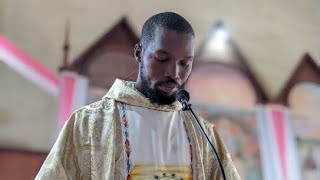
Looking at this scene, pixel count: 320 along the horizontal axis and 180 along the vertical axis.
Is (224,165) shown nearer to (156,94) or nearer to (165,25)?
(156,94)

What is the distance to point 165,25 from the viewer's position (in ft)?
4.79

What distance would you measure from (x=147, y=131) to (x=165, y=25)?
342mm

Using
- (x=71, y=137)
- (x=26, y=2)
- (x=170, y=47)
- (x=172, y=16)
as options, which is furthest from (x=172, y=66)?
(x=26, y=2)

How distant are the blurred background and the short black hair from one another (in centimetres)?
182

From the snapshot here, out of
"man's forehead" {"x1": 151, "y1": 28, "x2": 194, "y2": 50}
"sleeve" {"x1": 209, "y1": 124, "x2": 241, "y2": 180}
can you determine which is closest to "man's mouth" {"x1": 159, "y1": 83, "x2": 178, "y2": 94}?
"man's forehead" {"x1": 151, "y1": 28, "x2": 194, "y2": 50}

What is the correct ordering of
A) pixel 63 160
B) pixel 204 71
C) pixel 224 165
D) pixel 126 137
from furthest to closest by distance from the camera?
1. pixel 204 71
2. pixel 224 165
3. pixel 126 137
4. pixel 63 160

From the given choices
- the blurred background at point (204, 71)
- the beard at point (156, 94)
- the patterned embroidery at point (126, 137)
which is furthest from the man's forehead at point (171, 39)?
the blurred background at point (204, 71)

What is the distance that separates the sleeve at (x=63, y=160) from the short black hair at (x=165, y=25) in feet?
1.27

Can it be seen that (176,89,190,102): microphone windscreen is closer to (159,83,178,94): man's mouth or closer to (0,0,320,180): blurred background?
(159,83,178,94): man's mouth

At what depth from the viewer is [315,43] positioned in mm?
4504

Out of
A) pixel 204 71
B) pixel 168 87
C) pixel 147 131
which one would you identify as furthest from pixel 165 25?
pixel 204 71

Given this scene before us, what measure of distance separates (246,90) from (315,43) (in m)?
1.00

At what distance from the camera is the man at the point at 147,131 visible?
4.22 feet

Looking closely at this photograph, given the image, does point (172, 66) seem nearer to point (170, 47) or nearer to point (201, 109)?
point (170, 47)
